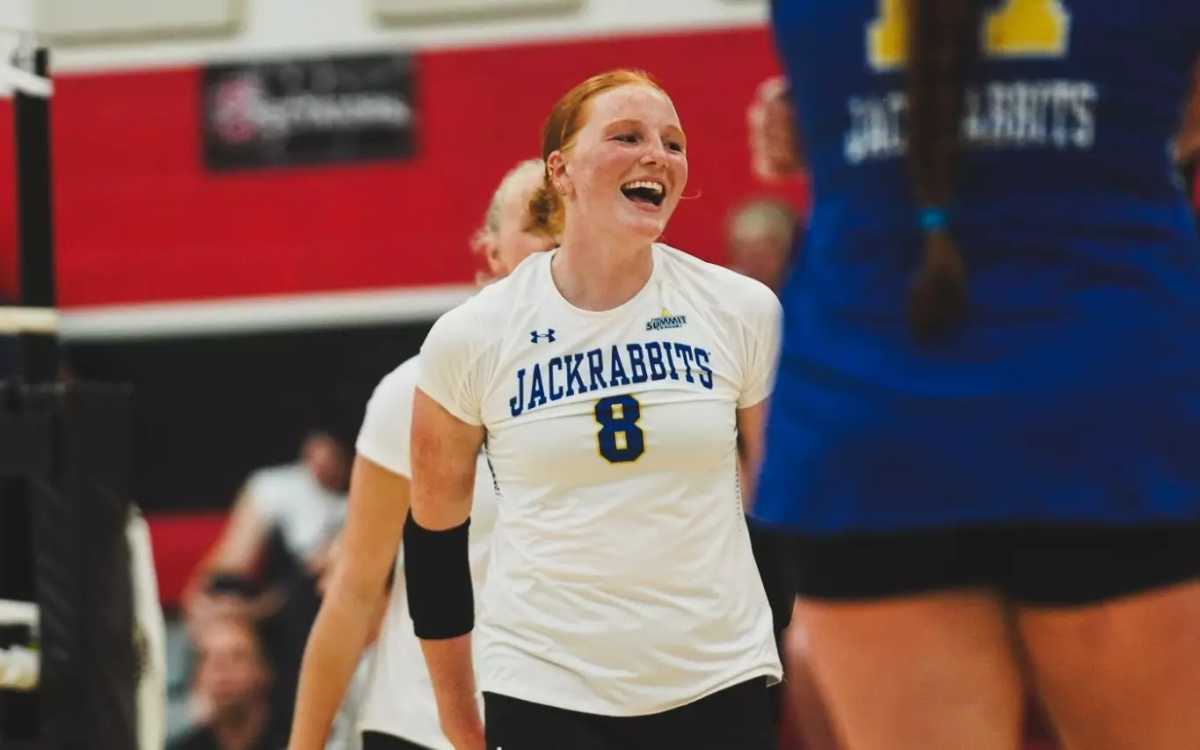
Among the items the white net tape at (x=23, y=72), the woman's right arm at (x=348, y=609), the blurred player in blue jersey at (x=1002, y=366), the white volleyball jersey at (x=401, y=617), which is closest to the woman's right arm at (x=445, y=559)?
the white volleyball jersey at (x=401, y=617)

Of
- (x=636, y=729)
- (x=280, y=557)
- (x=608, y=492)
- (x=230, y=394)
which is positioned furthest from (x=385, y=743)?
(x=230, y=394)

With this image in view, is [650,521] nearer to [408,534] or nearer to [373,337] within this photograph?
[408,534]

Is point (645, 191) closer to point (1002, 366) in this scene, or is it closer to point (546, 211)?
point (546, 211)

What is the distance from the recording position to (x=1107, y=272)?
1669 millimetres

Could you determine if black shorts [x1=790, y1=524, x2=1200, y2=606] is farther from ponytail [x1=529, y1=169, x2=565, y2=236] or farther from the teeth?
ponytail [x1=529, y1=169, x2=565, y2=236]

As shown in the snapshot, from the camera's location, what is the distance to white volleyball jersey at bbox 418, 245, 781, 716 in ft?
8.91

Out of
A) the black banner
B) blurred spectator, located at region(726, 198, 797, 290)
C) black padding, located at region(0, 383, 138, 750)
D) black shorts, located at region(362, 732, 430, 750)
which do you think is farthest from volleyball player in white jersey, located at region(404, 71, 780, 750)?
the black banner

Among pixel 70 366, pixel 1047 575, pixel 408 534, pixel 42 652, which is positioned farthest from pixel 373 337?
pixel 1047 575

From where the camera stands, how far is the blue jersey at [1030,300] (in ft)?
5.40

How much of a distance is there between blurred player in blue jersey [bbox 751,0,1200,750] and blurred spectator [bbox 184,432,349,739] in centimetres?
509

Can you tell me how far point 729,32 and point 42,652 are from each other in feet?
16.5

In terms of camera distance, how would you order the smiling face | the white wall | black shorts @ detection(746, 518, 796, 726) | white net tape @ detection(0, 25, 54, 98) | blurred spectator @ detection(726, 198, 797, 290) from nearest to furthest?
the smiling face → black shorts @ detection(746, 518, 796, 726) → white net tape @ detection(0, 25, 54, 98) → blurred spectator @ detection(726, 198, 797, 290) → the white wall

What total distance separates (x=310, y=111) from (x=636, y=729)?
20.2ft

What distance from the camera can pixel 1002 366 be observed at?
5.43 ft
